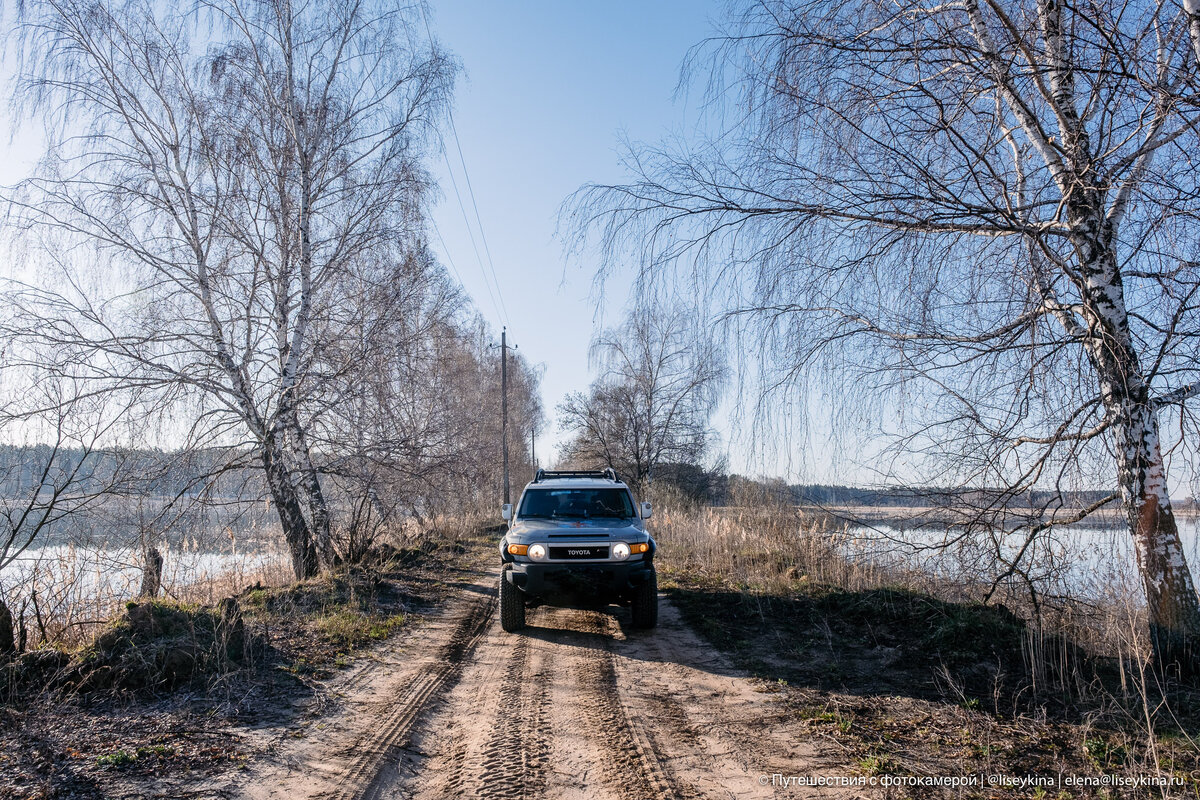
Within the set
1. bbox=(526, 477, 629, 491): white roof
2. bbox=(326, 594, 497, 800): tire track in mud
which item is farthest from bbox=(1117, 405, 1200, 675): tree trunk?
bbox=(526, 477, 629, 491): white roof

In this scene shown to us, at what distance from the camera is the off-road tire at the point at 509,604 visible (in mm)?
7930

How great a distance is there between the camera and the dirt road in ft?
12.3

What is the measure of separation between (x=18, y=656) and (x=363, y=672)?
267cm

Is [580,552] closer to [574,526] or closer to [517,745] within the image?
[574,526]

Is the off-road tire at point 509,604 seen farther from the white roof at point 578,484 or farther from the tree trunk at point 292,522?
the tree trunk at point 292,522

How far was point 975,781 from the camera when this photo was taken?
362 cm

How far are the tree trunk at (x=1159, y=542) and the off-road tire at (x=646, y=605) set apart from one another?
477 centimetres

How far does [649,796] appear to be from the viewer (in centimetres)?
359

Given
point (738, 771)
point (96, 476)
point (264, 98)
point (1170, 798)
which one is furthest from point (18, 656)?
point (264, 98)

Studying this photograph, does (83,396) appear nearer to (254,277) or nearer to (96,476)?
(96,476)

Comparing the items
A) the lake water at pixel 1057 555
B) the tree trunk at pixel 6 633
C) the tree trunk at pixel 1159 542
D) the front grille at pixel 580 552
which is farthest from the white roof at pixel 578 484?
the tree trunk at pixel 1159 542

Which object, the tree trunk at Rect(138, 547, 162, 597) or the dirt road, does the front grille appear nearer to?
the dirt road

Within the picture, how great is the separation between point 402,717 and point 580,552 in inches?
127

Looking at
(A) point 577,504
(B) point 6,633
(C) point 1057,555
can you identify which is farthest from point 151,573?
(C) point 1057,555
